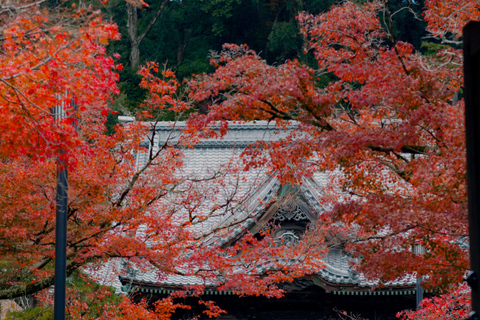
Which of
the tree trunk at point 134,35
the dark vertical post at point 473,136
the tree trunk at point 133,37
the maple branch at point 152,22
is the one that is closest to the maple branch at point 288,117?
the dark vertical post at point 473,136

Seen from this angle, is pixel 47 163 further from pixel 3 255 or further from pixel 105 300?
pixel 105 300

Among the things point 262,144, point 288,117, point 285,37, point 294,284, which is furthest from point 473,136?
point 285,37

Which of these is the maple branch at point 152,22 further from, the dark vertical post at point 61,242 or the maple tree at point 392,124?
the dark vertical post at point 61,242

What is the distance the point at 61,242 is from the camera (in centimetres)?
Result: 531

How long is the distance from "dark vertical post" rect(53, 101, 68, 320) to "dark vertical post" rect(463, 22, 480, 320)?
12.0ft

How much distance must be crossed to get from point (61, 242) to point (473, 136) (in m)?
4.10

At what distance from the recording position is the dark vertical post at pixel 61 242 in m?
5.14

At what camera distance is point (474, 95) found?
2.82 metres

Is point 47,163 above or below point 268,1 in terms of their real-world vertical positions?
below

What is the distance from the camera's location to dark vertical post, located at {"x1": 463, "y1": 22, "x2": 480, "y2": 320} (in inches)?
107

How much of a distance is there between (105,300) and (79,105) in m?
6.24

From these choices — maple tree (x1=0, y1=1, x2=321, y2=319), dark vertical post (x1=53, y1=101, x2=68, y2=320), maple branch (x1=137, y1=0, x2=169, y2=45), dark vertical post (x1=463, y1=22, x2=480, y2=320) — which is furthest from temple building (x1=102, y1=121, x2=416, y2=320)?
maple branch (x1=137, y1=0, x2=169, y2=45)

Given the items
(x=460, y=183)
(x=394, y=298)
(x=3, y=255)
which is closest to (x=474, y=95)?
(x=460, y=183)

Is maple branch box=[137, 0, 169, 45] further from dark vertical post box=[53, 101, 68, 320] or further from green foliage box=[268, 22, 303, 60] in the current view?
dark vertical post box=[53, 101, 68, 320]
